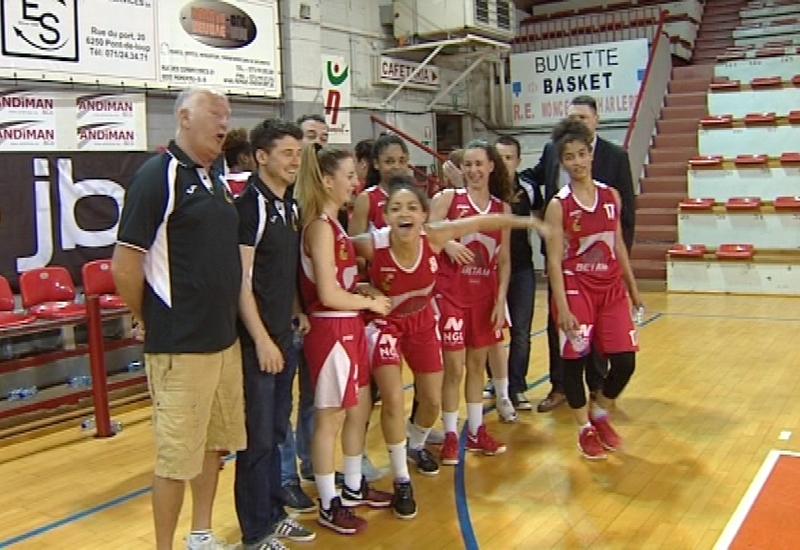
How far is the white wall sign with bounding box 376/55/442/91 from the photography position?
11.1m

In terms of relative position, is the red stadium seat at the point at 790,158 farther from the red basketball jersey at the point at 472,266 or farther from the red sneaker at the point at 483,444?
the red sneaker at the point at 483,444

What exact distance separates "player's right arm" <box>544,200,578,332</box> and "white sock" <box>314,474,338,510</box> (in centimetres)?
132

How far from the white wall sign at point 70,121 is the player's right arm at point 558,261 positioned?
474cm

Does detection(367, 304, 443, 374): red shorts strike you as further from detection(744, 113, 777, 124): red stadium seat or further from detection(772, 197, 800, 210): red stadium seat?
detection(744, 113, 777, 124): red stadium seat

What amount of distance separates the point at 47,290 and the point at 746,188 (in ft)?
25.9

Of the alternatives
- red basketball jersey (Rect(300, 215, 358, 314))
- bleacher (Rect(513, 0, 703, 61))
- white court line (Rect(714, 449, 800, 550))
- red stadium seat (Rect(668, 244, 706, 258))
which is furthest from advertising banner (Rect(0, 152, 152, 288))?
bleacher (Rect(513, 0, 703, 61))

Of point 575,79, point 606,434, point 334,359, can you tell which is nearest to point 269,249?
point 334,359

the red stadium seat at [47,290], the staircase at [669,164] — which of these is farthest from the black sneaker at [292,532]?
the staircase at [669,164]

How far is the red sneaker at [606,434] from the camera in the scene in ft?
13.5

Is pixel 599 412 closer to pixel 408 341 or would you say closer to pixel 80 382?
pixel 408 341

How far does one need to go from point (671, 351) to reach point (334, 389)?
4.03 m

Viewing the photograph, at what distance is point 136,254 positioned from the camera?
2438 millimetres

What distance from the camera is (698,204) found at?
9969 millimetres

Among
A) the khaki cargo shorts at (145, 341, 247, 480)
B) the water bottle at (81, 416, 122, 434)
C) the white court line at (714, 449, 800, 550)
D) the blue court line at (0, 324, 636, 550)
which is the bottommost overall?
the blue court line at (0, 324, 636, 550)
